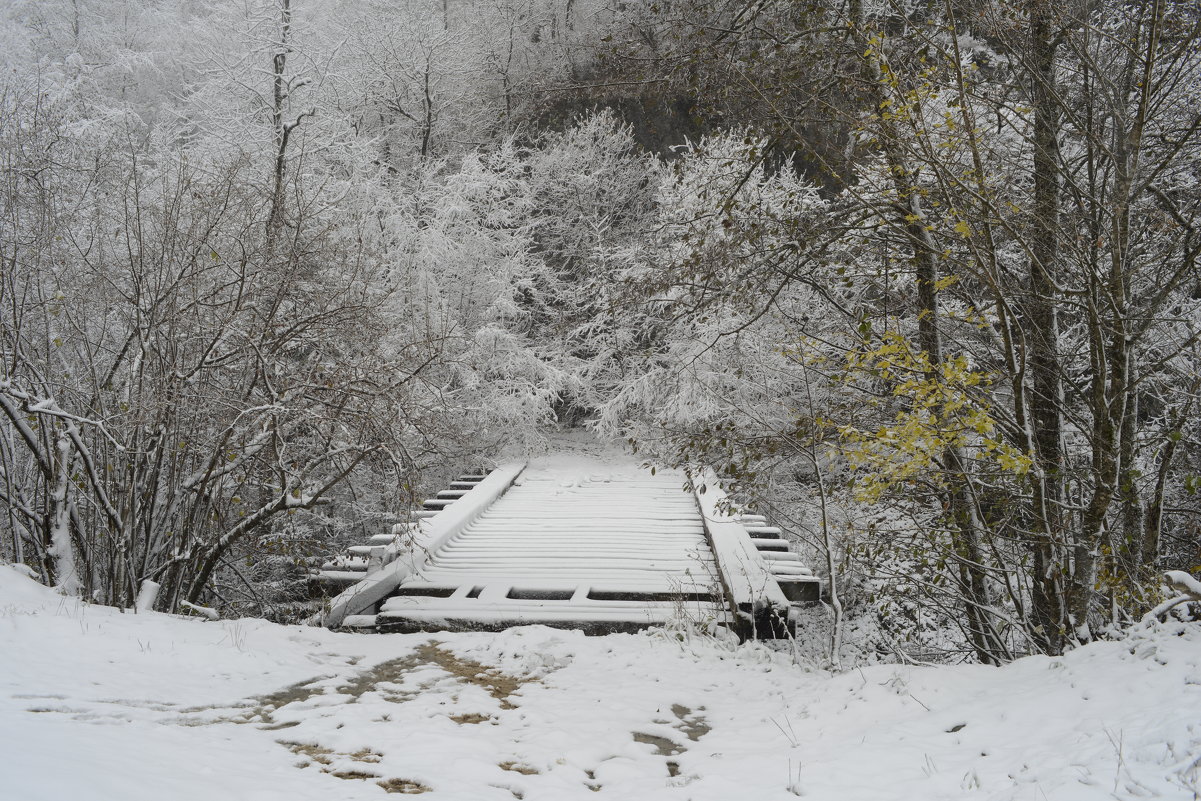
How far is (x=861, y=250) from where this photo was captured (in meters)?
5.02

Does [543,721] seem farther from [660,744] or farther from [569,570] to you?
[569,570]

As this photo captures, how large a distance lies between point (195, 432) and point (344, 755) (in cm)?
301

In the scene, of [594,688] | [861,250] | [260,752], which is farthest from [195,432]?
[861,250]

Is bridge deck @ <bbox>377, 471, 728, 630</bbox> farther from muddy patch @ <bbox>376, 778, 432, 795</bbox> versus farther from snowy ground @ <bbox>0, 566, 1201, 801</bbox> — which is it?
muddy patch @ <bbox>376, 778, 432, 795</bbox>

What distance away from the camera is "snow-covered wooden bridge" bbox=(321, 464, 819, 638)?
536 cm

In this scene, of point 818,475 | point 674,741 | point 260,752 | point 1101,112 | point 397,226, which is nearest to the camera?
point 260,752

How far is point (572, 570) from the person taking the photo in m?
6.50

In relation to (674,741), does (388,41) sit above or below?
above

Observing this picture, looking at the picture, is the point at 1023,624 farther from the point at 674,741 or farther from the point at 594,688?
the point at 594,688

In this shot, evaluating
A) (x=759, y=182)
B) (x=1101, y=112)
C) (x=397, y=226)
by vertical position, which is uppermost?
(x=759, y=182)

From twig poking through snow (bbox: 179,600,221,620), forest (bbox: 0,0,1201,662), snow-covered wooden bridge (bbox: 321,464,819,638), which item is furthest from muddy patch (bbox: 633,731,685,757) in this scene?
twig poking through snow (bbox: 179,600,221,620)

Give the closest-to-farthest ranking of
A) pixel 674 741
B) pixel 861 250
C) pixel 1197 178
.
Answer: pixel 674 741 < pixel 861 250 < pixel 1197 178

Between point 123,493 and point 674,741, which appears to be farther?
point 123,493

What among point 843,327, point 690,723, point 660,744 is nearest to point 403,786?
point 660,744
